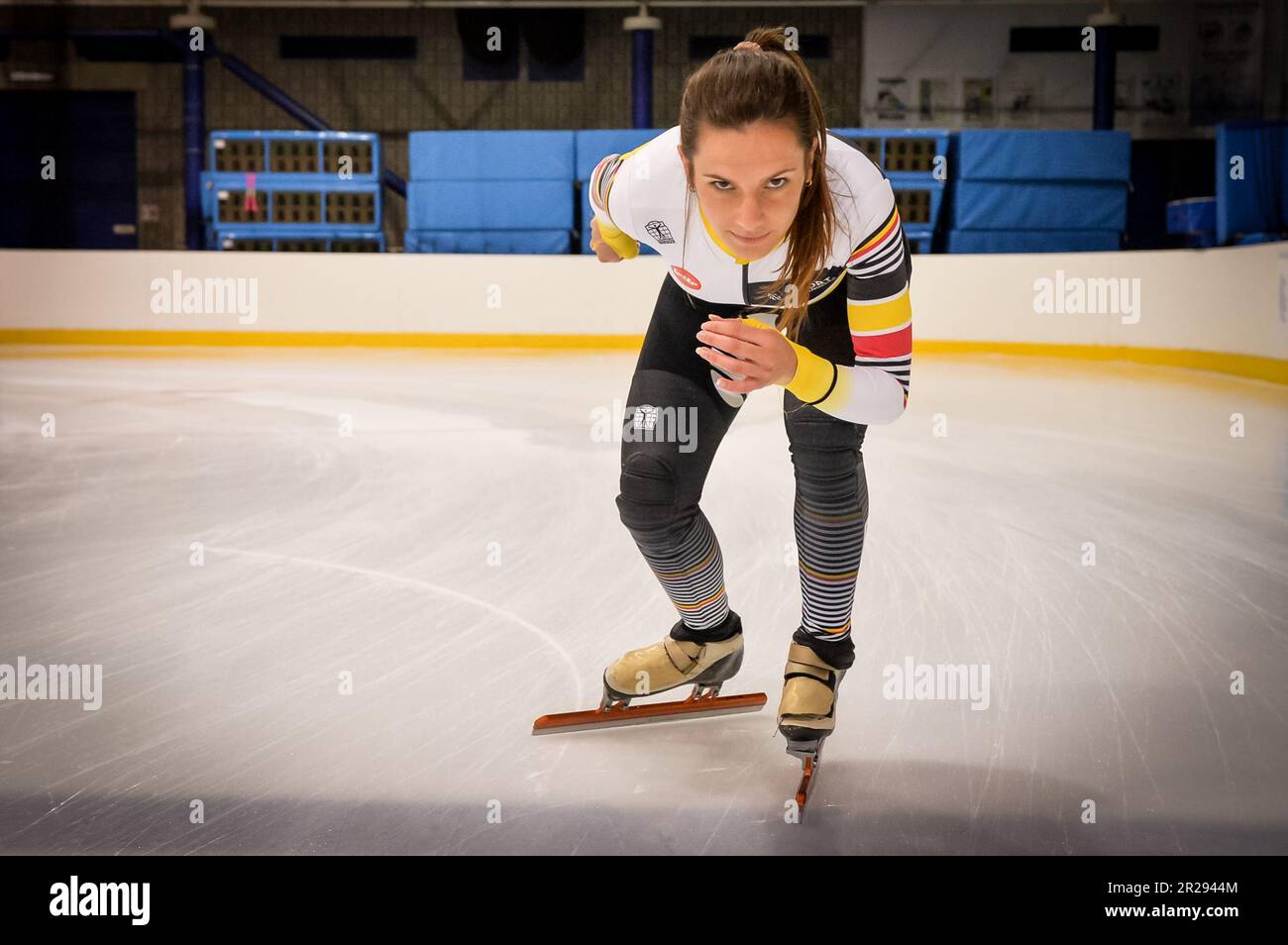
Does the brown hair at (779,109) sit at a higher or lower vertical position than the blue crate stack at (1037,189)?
lower

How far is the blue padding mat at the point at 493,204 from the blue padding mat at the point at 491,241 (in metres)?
0.05

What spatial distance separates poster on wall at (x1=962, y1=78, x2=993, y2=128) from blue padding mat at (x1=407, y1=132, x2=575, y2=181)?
586 cm

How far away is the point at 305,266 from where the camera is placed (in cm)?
879

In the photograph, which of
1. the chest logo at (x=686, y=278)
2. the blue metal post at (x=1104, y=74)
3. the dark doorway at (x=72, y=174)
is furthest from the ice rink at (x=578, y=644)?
the dark doorway at (x=72, y=174)

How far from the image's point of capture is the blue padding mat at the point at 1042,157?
9.19 m

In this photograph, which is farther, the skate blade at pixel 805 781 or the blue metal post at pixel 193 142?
the blue metal post at pixel 193 142

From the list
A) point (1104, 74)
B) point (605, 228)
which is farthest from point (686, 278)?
point (1104, 74)

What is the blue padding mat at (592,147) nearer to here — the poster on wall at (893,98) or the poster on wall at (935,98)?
the poster on wall at (893,98)

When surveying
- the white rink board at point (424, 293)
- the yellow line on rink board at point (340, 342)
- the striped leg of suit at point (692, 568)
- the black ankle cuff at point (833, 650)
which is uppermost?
the white rink board at point (424, 293)

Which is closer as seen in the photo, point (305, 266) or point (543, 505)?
point (543, 505)

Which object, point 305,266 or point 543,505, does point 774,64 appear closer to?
point 543,505

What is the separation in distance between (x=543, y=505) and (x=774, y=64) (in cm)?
213
